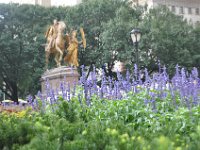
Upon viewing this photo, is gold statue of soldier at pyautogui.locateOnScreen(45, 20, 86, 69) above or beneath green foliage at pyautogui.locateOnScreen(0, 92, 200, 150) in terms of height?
above

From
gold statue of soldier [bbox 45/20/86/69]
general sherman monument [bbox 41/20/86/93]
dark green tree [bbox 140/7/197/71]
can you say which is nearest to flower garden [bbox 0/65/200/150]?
general sherman monument [bbox 41/20/86/93]

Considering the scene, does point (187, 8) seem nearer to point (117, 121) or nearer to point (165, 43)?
point (165, 43)

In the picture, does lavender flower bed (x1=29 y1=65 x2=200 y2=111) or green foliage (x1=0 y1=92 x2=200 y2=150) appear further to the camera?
lavender flower bed (x1=29 y1=65 x2=200 y2=111)

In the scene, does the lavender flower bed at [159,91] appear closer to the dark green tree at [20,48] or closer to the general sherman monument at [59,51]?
the general sherman monument at [59,51]

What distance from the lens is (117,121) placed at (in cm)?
432

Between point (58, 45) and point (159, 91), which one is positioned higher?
point (58, 45)

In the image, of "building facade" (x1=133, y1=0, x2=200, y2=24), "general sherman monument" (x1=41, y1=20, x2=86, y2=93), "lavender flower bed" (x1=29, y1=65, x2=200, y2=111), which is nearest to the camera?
"lavender flower bed" (x1=29, y1=65, x2=200, y2=111)

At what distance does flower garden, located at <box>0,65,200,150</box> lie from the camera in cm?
300

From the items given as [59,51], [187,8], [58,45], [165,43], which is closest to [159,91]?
[59,51]

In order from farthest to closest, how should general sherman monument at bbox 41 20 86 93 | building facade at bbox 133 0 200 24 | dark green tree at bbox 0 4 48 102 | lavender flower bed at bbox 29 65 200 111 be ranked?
1. building facade at bbox 133 0 200 24
2. dark green tree at bbox 0 4 48 102
3. general sherman monument at bbox 41 20 86 93
4. lavender flower bed at bbox 29 65 200 111

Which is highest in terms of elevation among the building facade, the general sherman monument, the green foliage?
the building facade

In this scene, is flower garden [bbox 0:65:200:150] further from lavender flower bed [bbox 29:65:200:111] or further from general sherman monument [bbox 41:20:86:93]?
general sherman monument [bbox 41:20:86:93]

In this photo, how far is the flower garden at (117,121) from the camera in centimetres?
300

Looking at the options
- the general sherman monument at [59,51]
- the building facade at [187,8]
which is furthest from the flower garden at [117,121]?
the building facade at [187,8]
